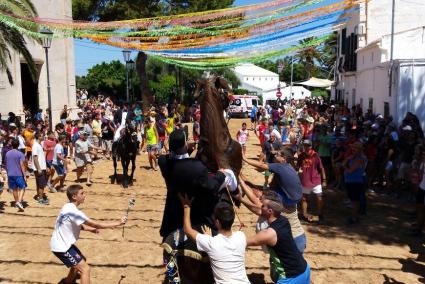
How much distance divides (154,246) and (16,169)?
3766 millimetres

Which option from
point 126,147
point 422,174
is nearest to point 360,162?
point 422,174

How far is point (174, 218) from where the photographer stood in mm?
4359

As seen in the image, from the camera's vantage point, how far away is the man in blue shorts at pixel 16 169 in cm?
934

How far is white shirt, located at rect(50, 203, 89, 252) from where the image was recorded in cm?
532

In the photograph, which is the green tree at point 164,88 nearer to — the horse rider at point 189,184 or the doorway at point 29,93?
the doorway at point 29,93

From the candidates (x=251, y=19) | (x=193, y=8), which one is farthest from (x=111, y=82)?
(x=251, y=19)

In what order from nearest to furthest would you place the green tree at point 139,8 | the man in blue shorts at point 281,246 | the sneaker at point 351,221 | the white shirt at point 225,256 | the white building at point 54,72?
the white shirt at point 225,256 < the man in blue shorts at point 281,246 < the sneaker at point 351,221 < the white building at point 54,72 < the green tree at point 139,8

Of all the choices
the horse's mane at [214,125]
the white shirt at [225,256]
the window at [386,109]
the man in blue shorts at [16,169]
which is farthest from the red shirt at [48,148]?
the window at [386,109]

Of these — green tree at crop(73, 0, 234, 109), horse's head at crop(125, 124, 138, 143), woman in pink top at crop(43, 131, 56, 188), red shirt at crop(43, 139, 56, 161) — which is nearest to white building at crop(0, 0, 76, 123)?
green tree at crop(73, 0, 234, 109)

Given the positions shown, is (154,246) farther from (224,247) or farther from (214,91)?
(224,247)

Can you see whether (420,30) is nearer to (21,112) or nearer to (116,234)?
(116,234)

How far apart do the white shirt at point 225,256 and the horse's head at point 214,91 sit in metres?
1.46

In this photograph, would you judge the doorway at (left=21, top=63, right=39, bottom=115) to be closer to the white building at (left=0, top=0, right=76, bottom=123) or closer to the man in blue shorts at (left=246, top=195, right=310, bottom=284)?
the white building at (left=0, top=0, right=76, bottom=123)

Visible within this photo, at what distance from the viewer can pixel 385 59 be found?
18.2 m
